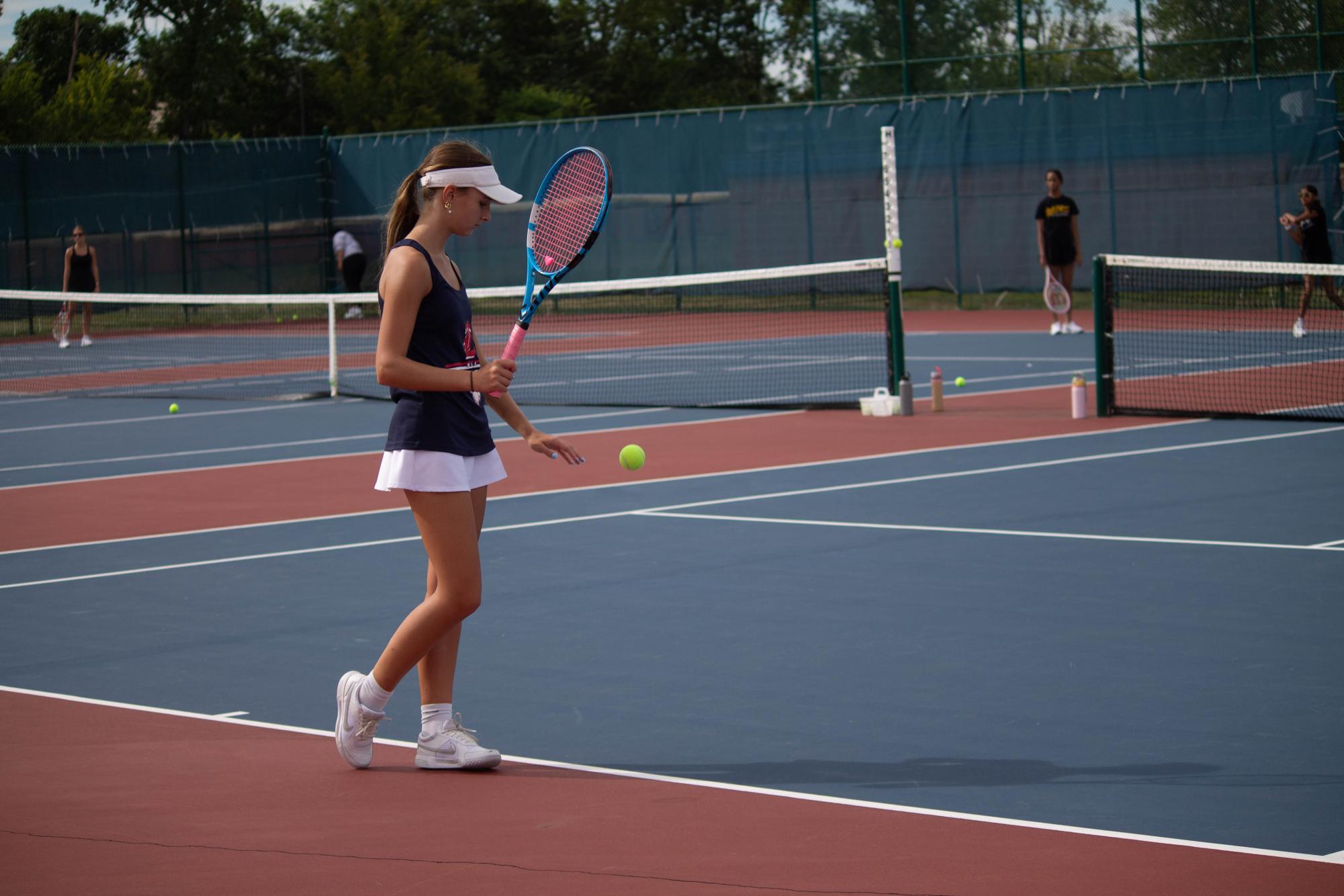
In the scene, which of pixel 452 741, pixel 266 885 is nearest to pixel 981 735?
pixel 452 741

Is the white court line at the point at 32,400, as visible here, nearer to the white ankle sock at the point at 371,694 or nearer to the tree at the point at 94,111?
the white ankle sock at the point at 371,694

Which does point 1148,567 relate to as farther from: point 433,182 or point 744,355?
point 744,355

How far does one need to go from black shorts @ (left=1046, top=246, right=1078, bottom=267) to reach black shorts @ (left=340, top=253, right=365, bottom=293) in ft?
41.7

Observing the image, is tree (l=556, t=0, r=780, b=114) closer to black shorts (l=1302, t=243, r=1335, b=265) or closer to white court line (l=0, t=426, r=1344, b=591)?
black shorts (l=1302, t=243, r=1335, b=265)

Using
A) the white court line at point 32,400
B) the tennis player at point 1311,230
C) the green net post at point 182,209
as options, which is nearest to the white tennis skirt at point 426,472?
the white court line at point 32,400

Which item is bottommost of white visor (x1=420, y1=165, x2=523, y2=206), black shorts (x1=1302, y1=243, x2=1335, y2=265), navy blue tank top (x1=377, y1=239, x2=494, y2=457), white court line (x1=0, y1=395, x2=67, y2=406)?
white court line (x1=0, y1=395, x2=67, y2=406)

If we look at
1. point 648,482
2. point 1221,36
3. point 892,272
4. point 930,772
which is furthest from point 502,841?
point 1221,36

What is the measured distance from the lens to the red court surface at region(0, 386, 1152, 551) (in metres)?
9.45

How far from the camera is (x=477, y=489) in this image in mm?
4680

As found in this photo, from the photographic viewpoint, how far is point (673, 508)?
913cm

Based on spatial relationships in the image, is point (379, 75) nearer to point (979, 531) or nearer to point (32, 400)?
point (32, 400)

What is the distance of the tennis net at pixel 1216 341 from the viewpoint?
1239cm

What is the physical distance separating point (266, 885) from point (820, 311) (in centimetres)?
2151

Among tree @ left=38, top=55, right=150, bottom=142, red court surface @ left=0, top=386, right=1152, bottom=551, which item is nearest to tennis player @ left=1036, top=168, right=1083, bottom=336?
red court surface @ left=0, top=386, right=1152, bottom=551
